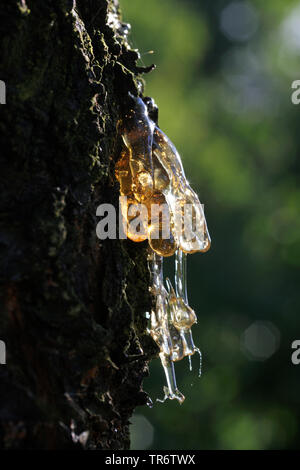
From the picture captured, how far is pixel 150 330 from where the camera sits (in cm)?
94

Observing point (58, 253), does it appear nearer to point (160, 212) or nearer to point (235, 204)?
point (160, 212)

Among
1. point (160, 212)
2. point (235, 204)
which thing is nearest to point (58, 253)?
point (160, 212)

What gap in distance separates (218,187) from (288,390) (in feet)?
7.11

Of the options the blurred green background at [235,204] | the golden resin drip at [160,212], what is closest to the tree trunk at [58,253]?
the golden resin drip at [160,212]

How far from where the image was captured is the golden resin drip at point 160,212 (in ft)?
2.83

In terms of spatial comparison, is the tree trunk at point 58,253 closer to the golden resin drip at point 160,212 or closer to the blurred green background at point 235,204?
the golden resin drip at point 160,212

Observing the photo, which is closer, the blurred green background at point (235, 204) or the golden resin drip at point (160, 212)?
the golden resin drip at point (160, 212)

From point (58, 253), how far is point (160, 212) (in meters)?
0.25

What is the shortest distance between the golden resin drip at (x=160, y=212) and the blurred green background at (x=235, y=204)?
3.67m

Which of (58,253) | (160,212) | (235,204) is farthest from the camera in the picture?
(235,204)

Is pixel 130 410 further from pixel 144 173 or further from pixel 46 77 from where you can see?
pixel 46 77

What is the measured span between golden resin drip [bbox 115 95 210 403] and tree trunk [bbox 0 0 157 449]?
65mm

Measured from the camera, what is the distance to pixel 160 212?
0.86 metres

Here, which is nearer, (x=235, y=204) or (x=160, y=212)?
(x=160, y=212)
